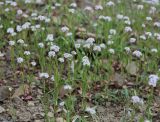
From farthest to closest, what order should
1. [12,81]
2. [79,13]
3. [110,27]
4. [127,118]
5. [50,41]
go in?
[79,13]
[110,27]
[50,41]
[12,81]
[127,118]

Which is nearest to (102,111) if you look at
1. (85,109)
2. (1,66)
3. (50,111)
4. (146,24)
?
(85,109)

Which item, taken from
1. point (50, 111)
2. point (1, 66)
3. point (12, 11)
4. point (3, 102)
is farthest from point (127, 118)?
point (12, 11)

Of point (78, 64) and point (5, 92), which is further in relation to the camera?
point (78, 64)

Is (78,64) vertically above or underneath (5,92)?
above

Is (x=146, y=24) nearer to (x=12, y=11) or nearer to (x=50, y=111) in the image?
(x=12, y=11)

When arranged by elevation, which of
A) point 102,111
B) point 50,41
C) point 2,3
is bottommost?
point 102,111

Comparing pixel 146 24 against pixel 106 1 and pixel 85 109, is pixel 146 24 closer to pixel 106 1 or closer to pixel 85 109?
pixel 106 1

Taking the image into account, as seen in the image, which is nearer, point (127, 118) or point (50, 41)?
point (127, 118)

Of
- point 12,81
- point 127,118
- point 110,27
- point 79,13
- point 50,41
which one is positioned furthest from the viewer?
point 79,13

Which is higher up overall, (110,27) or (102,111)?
(110,27)
